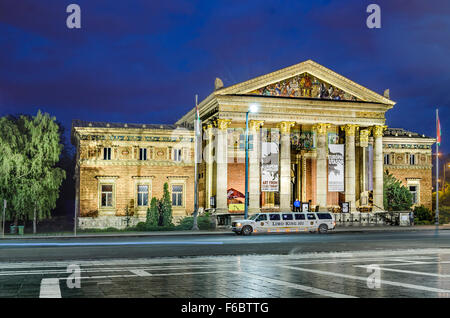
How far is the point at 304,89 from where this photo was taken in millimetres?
52938

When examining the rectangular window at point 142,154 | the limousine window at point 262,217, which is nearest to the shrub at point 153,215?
the rectangular window at point 142,154

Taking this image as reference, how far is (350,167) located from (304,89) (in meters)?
9.43

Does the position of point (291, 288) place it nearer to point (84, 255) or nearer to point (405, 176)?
point (84, 255)

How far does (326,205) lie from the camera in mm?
53969

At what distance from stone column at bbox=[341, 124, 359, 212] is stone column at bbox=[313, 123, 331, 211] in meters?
2.38

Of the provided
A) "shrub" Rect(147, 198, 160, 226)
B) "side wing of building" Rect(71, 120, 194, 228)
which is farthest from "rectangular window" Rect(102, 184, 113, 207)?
"shrub" Rect(147, 198, 160, 226)

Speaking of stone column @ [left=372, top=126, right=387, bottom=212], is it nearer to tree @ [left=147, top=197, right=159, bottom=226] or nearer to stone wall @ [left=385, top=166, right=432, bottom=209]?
stone wall @ [left=385, top=166, right=432, bottom=209]

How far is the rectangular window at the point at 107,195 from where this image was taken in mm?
53375

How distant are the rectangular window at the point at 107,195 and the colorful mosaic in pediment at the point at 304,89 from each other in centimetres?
1738

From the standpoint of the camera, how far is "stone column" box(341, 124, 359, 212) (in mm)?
54250

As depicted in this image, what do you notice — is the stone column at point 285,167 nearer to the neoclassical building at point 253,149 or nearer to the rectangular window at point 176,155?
the neoclassical building at point 253,149

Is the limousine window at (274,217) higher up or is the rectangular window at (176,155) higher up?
the rectangular window at (176,155)
